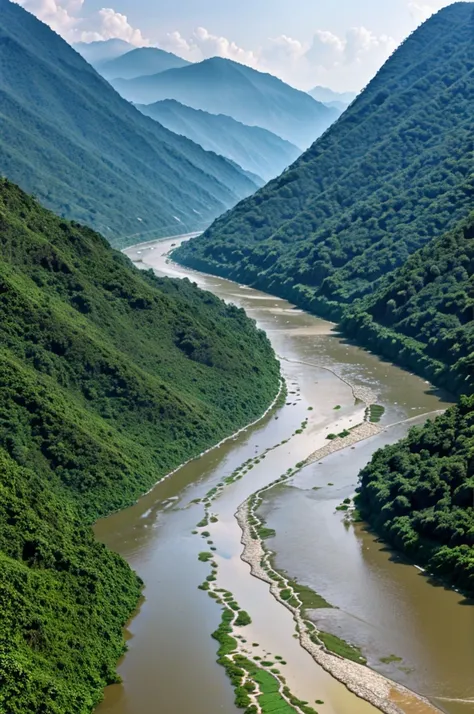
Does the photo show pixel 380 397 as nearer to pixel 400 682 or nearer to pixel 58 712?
pixel 400 682

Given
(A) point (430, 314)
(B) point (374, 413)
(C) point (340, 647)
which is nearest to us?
(C) point (340, 647)

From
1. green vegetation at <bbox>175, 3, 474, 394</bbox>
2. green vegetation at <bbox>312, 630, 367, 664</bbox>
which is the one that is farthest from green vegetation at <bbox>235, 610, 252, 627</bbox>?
green vegetation at <bbox>175, 3, 474, 394</bbox>

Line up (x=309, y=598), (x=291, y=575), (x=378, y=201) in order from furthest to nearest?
(x=378, y=201) → (x=291, y=575) → (x=309, y=598)

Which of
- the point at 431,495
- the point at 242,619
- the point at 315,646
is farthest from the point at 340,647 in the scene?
the point at 431,495

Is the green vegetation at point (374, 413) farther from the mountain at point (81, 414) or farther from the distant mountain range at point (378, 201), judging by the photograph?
the distant mountain range at point (378, 201)

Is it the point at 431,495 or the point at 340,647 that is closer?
the point at 340,647

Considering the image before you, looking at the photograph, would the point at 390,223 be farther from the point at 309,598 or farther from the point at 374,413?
the point at 309,598

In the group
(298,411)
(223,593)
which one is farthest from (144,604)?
(298,411)

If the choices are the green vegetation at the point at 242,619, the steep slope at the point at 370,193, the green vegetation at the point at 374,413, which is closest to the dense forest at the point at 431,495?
the green vegetation at the point at 242,619
